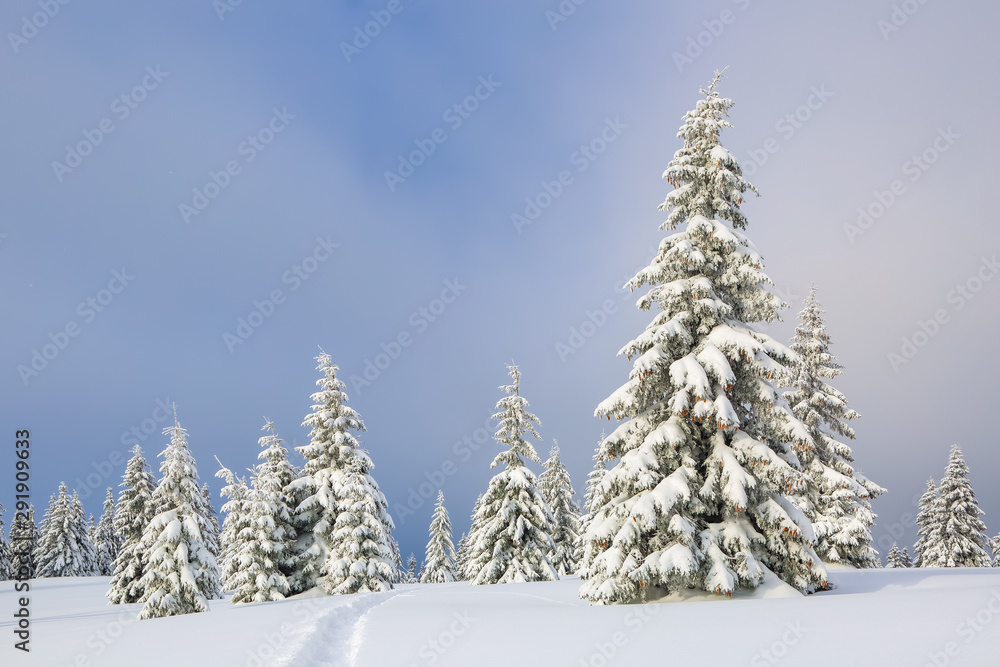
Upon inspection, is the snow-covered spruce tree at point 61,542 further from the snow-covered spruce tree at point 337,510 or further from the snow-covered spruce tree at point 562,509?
the snow-covered spruce tree at point 562,509

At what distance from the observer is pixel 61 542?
6162 cm

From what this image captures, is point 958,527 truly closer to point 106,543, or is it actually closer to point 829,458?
point 829,458

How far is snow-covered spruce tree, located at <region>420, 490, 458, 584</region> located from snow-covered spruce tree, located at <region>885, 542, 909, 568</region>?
158 feet

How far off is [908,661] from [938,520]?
150 ft

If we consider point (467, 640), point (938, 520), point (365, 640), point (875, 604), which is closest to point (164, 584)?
point (365, 640)

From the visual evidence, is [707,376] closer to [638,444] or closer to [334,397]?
[638,444]

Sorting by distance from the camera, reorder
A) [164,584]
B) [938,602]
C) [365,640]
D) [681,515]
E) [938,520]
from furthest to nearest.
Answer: [938,520], [164,584], [681,515], [365,640], [938,602]

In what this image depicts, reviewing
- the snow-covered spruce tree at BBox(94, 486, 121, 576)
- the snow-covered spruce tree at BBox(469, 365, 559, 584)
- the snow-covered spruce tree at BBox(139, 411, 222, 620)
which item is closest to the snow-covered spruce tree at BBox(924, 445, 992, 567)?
the snow-covered spruce tree at BBox(469, 365, 559, 584)

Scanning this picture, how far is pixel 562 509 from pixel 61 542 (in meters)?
56.7

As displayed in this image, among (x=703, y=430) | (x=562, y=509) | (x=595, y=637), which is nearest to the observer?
(x=595, y=637)

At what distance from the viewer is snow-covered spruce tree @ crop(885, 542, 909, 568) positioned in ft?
199

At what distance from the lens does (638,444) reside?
14.8 m

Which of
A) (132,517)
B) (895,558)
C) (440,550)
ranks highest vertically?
(132,517)

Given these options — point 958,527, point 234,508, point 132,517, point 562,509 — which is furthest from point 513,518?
point 958,527
